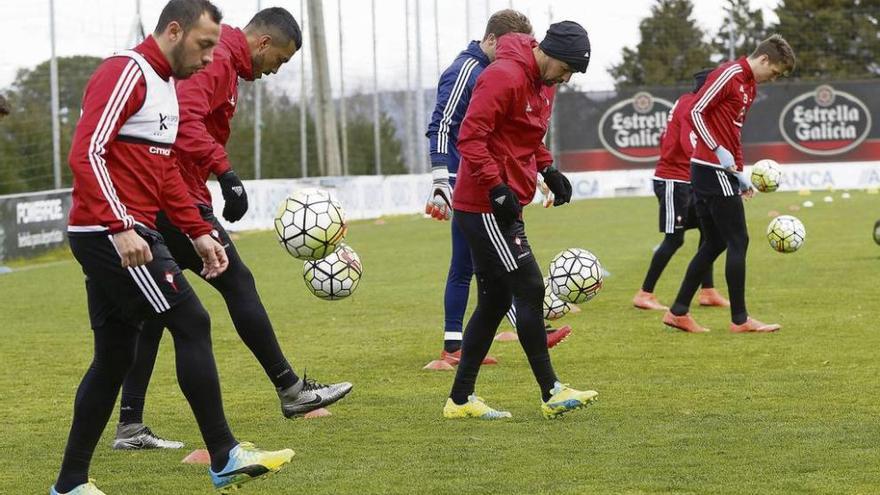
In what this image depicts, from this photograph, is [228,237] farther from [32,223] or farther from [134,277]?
[32,223]

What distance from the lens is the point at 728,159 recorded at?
379 inches

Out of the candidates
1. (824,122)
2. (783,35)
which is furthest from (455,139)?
(783,35)

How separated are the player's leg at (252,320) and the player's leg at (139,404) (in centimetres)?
37

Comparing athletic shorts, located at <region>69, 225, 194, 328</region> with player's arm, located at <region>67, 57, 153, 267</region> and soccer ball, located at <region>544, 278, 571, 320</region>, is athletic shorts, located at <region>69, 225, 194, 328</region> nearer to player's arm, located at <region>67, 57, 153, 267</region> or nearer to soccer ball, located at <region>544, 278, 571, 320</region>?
player's arm, located at <region>67, 57, 153, 267</region>

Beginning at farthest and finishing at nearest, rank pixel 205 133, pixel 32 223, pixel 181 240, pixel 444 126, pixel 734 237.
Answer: pixel 32 223
pixel 734 237
pixel 444 126
pixel 181 240
pixel 205 133

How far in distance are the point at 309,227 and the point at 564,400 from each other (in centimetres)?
157

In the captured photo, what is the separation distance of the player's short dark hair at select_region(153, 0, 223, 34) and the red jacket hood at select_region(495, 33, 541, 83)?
1874mm

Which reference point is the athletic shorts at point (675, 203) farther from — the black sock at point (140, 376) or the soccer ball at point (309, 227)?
the black sock at point (140, 376)

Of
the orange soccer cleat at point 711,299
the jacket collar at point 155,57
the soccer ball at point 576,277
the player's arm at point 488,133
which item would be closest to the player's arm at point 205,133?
the jacket collar at point 155,57

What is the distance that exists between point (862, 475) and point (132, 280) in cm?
288

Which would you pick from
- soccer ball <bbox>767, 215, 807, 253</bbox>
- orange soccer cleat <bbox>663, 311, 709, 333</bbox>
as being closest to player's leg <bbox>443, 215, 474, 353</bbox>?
orange soccer cleat <bbox>663, 311, 709, 333</bbox>

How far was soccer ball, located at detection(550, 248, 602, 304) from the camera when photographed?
8.42 meters

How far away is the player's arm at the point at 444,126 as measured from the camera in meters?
8.03

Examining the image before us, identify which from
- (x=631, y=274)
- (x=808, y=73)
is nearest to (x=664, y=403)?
(x=631, y=274)
